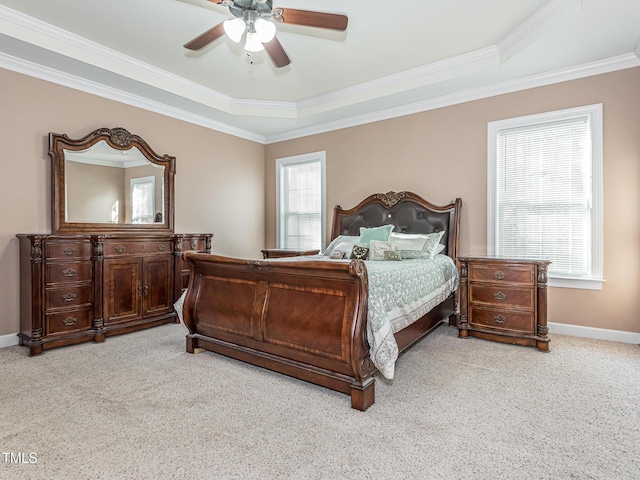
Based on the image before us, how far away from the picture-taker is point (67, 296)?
337 centimetres

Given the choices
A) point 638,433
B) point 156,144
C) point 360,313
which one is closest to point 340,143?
point 156,144

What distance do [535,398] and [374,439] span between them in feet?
3.93

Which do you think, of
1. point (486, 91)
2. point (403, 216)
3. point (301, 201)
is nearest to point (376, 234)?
point (403, 216)

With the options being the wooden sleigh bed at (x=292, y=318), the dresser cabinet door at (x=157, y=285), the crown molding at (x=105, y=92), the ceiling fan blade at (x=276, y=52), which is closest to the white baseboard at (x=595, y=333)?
the wooden sleigh bed at (x=292, y=318)

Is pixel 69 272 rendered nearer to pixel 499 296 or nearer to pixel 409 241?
pixel 409 241

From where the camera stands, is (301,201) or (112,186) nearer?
(112,186)

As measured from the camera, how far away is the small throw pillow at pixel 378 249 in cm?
383

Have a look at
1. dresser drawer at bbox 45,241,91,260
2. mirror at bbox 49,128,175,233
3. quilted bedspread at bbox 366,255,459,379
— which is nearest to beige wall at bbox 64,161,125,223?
mirror at bbox 49,128,175,233

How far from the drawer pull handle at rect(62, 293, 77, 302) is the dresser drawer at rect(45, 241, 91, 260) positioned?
14.2 inches

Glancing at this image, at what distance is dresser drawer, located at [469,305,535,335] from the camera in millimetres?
3289

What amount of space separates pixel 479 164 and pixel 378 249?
1.62 metres

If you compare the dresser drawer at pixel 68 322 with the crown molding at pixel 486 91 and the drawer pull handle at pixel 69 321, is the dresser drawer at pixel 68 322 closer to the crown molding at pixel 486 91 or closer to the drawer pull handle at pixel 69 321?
the drawer pull handle at pixel 69 321

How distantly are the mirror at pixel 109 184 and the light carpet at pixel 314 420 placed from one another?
5.06ft

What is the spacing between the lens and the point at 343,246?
4328 mm
